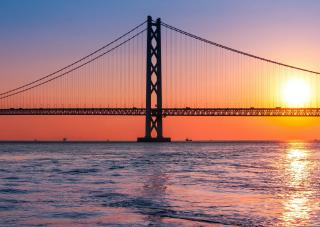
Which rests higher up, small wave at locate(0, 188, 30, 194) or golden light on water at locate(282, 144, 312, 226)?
small wave at locate(0, 188, 30, 194)

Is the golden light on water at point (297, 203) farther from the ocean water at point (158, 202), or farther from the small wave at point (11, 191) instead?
the small wave at point (11, 191)

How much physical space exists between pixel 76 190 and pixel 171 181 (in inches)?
167

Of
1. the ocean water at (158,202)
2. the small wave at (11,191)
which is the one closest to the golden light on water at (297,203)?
the ocean water at (158,202)

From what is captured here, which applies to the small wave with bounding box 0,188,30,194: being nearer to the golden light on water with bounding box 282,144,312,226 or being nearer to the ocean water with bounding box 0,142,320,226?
the ocean water with bounding box 0,142,320,226

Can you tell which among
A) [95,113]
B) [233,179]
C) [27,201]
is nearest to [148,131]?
[95,113]

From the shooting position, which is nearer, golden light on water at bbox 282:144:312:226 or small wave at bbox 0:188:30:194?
golden light on water at bbox 282:144:312:226

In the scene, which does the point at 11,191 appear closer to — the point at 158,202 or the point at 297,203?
the point at 158,202

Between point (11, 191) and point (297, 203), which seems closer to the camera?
point (297, 203)

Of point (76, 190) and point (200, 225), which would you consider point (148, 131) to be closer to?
point (76, 190)

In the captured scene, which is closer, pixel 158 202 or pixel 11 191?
pixel 158 202

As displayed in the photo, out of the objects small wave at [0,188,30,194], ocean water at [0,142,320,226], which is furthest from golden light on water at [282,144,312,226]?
small wave at [0,188,30,194]

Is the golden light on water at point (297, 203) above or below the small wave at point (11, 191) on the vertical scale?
below

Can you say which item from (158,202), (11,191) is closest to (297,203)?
(158,202)

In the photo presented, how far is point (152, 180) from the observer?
2097cm
